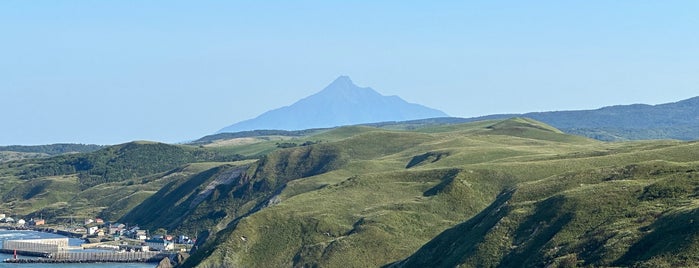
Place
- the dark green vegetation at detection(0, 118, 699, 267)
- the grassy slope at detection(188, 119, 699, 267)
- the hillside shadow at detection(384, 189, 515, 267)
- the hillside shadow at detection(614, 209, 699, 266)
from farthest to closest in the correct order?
the hillside shadow at detection(384, 189, 515, 267) < the grassy slope at detection(188, 119, 699, 267) < the dark green vegetation at detection(0, 118, 699, 267) < the hillside shadow at detection(614, 209, 699, 266)

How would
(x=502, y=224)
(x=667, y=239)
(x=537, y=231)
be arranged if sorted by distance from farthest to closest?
(x=502, y=224), (x=537, y=231), (x=667, y=239)

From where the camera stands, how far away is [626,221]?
4572 inches

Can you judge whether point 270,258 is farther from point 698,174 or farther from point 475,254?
point 698,174

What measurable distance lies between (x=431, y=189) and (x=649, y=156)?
42795 mm

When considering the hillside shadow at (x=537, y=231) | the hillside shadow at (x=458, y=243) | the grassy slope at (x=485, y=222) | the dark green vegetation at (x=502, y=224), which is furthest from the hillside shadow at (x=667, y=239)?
the hillside shadow at (x=458, y=243)

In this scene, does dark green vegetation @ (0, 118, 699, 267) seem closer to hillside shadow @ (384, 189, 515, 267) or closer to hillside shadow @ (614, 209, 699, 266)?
hillside shadow @ (614, 209, 699, 266)

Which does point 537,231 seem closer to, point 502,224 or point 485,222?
point 502,224

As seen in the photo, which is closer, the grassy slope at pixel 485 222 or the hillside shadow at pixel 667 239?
the hillside shadow at pixel 667 239

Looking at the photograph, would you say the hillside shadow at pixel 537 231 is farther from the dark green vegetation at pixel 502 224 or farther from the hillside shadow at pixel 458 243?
the hillside shadow at pixel 458 243

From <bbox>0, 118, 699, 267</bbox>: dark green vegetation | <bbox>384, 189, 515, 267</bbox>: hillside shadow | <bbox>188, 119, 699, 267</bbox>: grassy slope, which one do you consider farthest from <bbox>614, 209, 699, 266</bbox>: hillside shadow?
<bbox>384, 189, 515, 267</bbox>: hillside shadow

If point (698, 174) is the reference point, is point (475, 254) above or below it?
below

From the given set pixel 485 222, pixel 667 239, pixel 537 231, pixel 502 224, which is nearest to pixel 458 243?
pixel 485 222

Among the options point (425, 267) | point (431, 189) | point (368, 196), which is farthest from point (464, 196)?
point (425, 267)

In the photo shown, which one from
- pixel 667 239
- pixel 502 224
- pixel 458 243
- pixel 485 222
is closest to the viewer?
pixel 667 239
